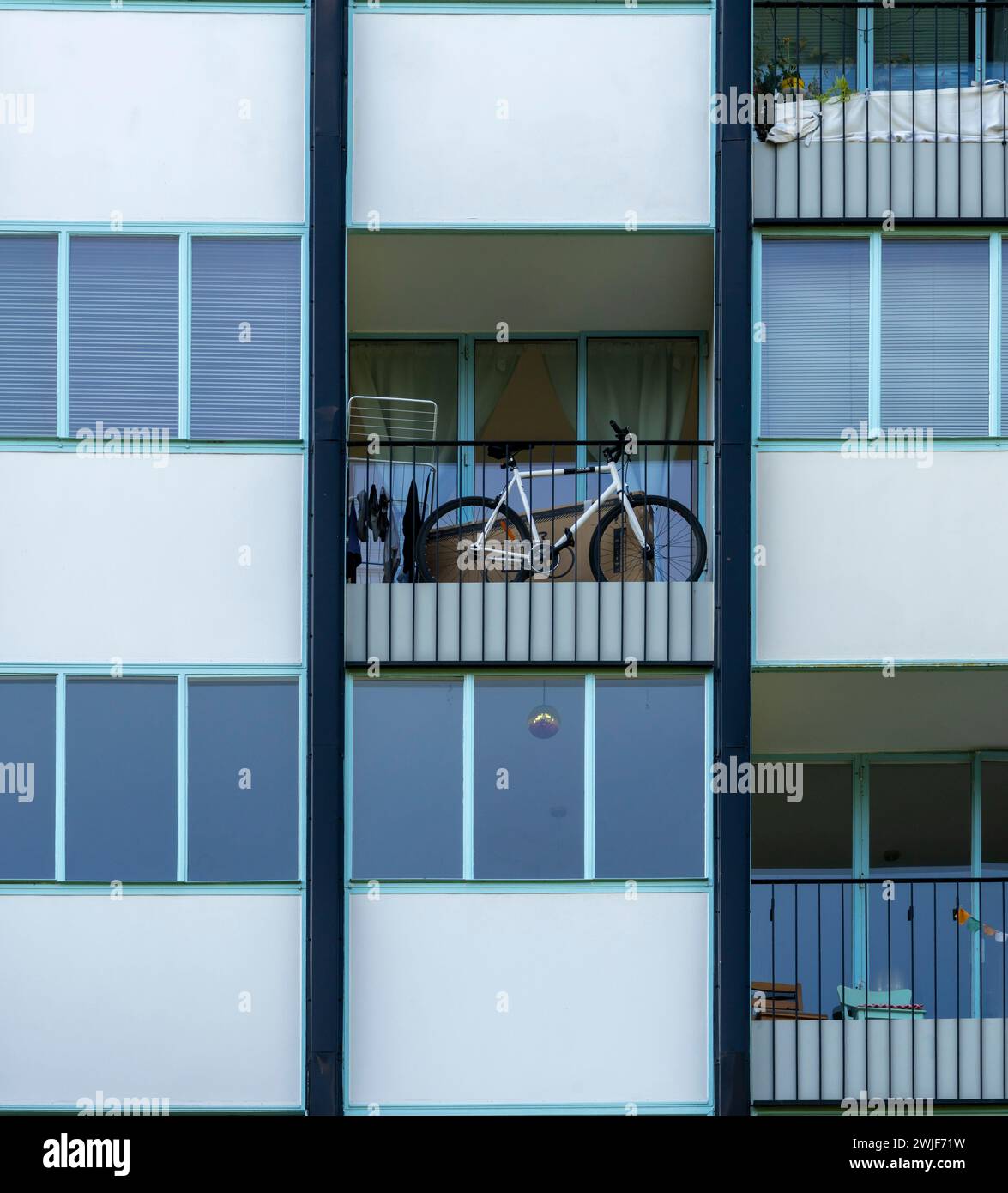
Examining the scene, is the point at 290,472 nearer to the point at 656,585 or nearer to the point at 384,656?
the point at 384,656

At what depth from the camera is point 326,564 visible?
8688 mm

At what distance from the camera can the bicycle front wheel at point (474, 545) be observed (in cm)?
943

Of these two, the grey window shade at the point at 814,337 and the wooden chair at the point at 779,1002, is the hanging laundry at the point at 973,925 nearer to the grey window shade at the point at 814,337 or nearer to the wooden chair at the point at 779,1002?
the wooden chair at the point at 779,1002

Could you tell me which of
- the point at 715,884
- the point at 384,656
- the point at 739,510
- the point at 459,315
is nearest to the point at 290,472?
the point at 384,656

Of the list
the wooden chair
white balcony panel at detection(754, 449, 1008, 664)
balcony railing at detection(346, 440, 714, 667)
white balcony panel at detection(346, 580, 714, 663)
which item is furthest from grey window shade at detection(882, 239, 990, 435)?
the wooden chair

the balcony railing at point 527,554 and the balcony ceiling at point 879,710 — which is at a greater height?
the balcony railing at point 527,554

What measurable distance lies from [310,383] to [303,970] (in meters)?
3.82

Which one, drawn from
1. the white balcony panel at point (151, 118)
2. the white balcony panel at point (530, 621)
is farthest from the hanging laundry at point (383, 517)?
the white balcony panel at point (151, 118)

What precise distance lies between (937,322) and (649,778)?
3.70 metres

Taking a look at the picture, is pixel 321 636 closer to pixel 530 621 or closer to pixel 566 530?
pixel 530 621

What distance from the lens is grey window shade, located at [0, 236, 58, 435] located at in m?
8.96

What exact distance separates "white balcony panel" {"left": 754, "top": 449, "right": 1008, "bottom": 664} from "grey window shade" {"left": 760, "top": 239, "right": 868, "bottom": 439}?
0.37 m

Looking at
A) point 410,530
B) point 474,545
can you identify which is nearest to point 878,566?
point 474,545

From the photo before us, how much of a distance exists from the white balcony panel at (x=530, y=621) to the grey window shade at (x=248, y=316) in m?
1.56
